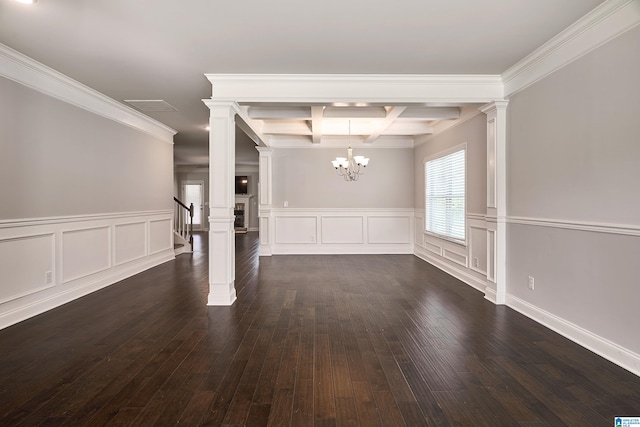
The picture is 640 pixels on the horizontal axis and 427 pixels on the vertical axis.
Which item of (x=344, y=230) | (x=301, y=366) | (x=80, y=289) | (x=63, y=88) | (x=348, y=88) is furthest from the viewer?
A: (x=344, y=230)

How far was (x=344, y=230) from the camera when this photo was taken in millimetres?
7531

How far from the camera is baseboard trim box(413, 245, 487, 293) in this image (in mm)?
4504

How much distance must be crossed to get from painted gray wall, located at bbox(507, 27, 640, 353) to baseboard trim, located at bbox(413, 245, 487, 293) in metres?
0.79

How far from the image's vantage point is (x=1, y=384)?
2158mm

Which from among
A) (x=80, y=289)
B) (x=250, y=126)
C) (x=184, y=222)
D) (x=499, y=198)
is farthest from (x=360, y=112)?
(x=184, y=222)

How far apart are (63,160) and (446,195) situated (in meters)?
5.77

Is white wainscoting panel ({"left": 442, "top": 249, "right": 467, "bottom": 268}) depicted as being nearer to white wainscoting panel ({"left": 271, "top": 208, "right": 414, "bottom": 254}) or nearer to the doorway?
white wainscoting panel ({"left": 271, "top": 208, "right": 414, "bottom": 254})

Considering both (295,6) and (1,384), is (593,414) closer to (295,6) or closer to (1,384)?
(295,6)

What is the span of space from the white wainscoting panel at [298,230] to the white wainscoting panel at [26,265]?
4.39m

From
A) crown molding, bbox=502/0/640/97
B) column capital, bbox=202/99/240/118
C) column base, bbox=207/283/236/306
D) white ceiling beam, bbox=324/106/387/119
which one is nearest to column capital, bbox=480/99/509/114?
crown molding, bbox=502/0/640/97

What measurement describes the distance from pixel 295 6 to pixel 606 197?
9.36 feet

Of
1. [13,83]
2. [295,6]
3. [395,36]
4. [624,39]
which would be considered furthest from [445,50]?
[13,83]

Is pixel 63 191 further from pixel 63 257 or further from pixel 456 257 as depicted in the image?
pixel 456 257

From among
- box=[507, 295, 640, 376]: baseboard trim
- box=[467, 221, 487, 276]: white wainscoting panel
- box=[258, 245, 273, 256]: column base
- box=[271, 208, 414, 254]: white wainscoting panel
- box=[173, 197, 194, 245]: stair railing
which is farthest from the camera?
box=[173, 197, 194, 245]: stair railing
